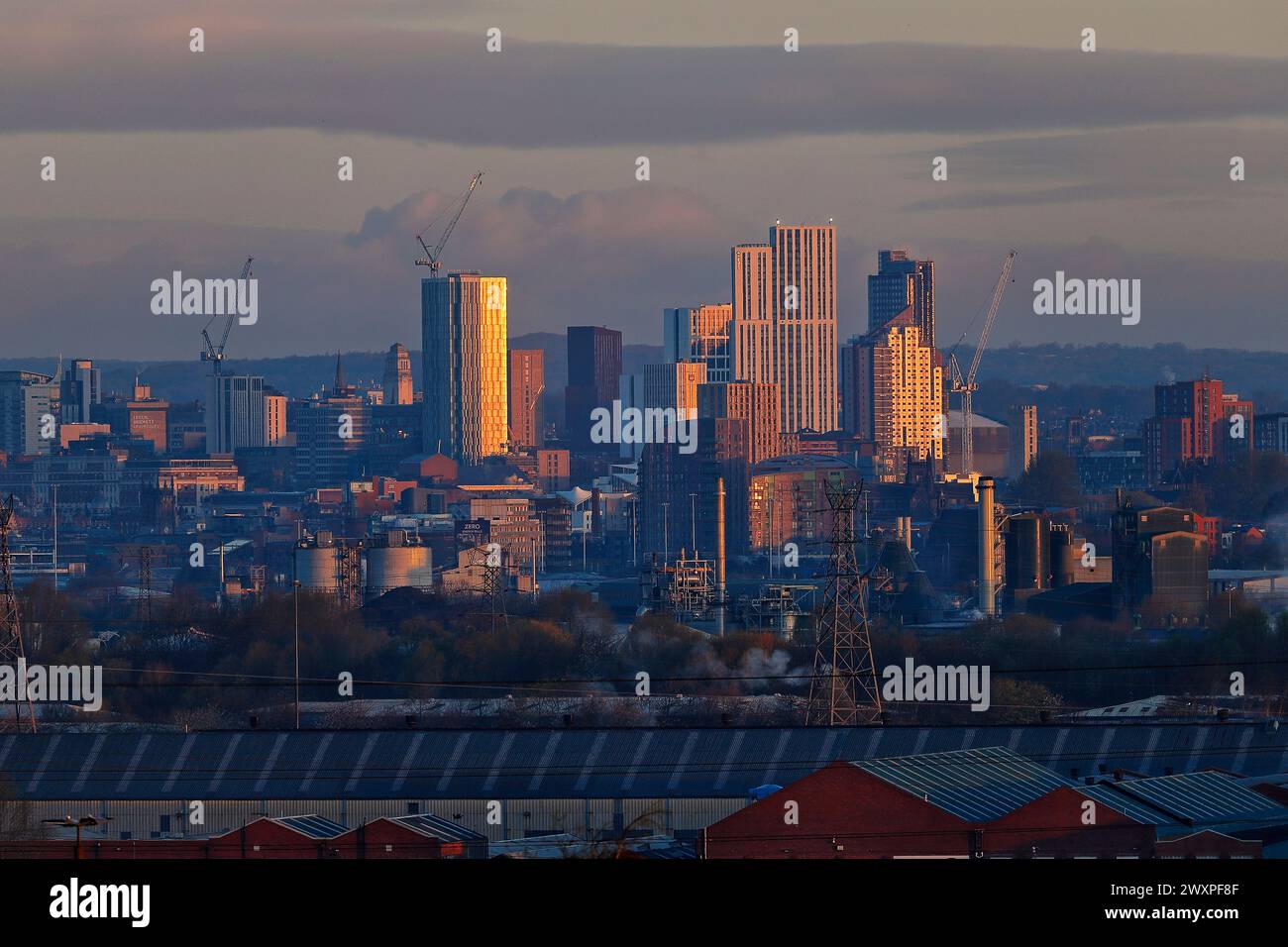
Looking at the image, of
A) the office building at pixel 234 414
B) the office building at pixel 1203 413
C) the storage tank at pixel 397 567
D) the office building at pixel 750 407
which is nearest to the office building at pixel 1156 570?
the storage tank at pixel 397 567

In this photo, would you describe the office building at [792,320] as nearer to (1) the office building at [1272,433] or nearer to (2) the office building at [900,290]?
(2) the office building at [900,290]

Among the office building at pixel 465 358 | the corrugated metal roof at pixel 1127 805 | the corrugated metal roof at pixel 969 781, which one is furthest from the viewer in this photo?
the office building at pixel 465 358

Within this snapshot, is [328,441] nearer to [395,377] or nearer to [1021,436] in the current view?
[395,377]

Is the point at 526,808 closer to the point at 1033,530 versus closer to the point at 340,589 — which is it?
the point at 340,589

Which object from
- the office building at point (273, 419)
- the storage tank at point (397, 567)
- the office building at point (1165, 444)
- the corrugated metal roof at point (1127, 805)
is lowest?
the storage tank at point (397, 567)

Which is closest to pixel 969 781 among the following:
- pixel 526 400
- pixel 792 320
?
pixel 526 400

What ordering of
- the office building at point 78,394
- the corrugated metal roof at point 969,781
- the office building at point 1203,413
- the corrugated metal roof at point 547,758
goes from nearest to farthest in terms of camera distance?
the corrugated metal roof at point 969,781 < the corrugated metal roof at point 547,758 < the office building at point 1203,413 < the office building at point 78,394

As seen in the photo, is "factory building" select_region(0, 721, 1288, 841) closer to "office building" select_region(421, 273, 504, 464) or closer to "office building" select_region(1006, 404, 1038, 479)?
"office building" select_region(1006, 404, 1038, 479)
